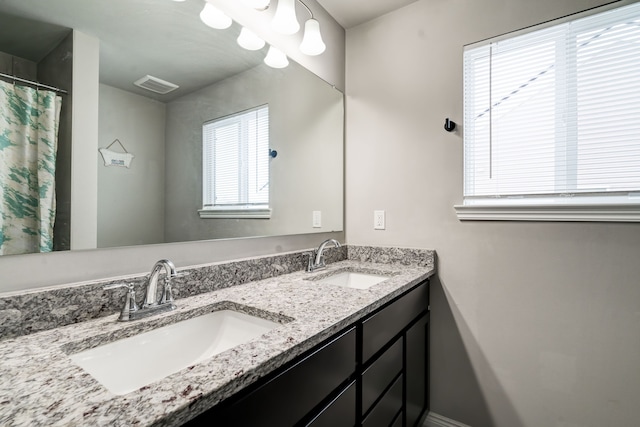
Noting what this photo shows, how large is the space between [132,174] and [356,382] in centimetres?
100

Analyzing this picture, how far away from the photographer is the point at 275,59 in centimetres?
150

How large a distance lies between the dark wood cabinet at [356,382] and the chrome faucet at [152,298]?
459 mm

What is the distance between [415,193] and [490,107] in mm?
569

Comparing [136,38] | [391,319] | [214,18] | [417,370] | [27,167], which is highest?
[214,18]

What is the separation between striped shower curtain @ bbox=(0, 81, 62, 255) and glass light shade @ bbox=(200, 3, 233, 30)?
0.63m

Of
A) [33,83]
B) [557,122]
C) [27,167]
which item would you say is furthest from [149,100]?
[557,122]

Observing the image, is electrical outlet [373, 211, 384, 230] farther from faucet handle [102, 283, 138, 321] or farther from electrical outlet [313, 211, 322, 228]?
faucet handle [102, 283, 138, 321]

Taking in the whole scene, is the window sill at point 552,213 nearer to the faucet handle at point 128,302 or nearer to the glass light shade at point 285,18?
the glass light shade at point 285,18

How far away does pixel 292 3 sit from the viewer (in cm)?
142

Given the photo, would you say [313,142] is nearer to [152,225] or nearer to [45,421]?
[152,225]

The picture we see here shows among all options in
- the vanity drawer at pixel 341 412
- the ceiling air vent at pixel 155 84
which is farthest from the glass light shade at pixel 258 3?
the vanity drawer at pixel 341 412

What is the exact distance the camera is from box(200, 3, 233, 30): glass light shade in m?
1.15

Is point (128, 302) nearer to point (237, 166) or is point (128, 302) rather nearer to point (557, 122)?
point (237, 166)

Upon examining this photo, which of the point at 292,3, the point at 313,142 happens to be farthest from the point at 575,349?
the point at 292,3
